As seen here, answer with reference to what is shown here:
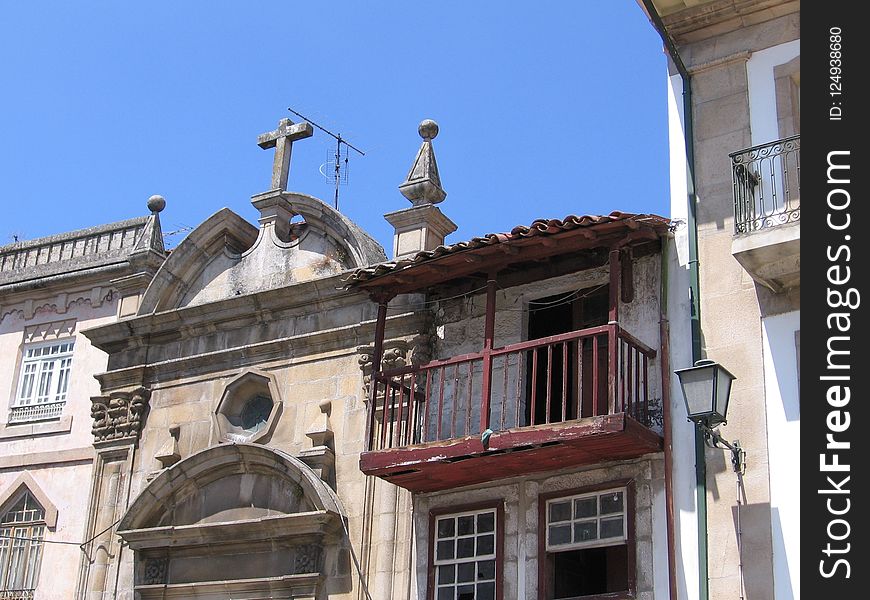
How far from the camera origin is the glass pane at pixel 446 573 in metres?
13.9

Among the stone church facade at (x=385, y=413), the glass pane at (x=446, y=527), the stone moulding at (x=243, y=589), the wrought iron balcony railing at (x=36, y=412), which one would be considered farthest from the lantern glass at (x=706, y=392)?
the wrought iron balcony railing at (x=36, y=412)

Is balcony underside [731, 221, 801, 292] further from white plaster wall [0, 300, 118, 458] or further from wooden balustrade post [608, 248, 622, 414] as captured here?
white plaster wall [0, 300, 118, 458]

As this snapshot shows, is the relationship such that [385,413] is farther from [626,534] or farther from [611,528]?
[626,534]

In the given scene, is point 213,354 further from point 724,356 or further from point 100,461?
point 724,356

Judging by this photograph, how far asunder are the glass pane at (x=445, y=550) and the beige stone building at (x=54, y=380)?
17.3ft

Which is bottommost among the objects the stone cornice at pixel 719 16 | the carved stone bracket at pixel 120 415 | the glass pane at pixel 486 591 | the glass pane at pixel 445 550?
the glass pane at pixel 486 591

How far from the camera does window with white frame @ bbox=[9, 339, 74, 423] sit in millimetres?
18938

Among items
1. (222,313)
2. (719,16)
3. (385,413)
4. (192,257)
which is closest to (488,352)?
(385,413)

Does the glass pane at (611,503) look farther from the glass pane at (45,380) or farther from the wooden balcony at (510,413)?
the glass pane at (45,380)

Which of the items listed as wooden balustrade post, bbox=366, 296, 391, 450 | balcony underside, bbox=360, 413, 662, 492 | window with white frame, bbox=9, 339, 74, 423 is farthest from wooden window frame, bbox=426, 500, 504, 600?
window with white frame, bbox=9, 339, 74, 423
